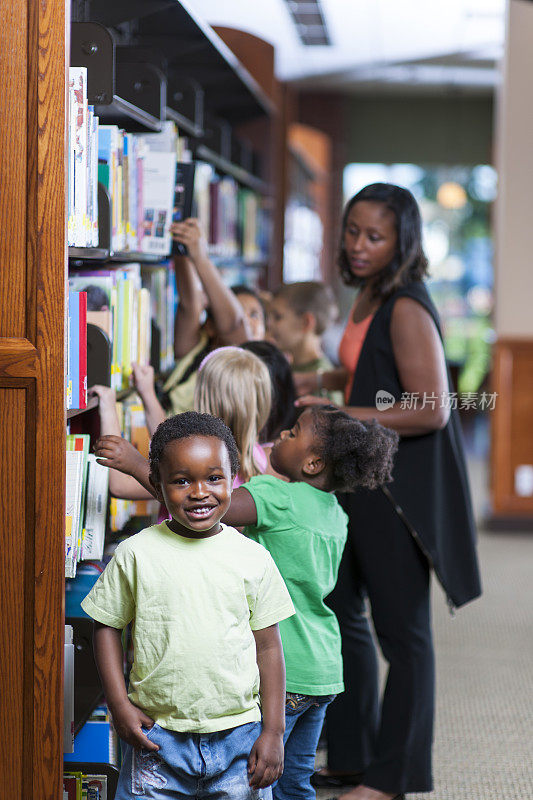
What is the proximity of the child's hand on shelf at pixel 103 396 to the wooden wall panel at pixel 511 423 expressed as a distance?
346 cm

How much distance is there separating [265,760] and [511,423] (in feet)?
13.0

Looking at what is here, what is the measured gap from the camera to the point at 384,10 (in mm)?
7535

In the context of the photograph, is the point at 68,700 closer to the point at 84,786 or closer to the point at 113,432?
the point at 84,786

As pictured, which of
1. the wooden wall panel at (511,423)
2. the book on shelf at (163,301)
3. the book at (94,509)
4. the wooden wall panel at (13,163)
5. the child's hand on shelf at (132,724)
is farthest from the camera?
the wooden wall panel at (511,423)

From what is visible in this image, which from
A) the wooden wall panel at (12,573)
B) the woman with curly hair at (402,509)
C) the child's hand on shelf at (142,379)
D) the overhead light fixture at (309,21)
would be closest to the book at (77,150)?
Answer: the wooden wall panel at (12,573)

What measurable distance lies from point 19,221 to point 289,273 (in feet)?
21.6

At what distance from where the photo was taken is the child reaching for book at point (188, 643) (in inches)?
58.0

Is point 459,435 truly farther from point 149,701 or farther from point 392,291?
point 149,701

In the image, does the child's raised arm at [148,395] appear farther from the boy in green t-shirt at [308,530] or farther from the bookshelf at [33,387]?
the bookshelf at [33,387]

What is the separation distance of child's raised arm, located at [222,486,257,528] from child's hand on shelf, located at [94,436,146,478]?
0.17 meters

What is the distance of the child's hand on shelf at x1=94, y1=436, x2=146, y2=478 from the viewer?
1.73m

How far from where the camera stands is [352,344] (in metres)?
2.40

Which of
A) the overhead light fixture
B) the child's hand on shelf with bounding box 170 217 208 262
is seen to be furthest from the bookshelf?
the overhead light fixture

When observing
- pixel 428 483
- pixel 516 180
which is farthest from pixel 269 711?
pixel 516 180
